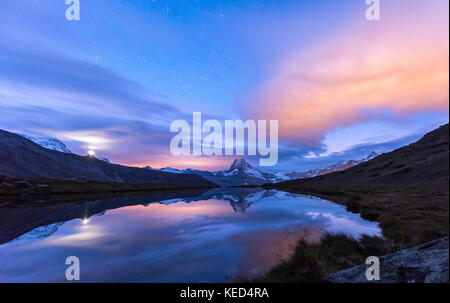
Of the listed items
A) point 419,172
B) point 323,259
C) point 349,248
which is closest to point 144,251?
point 323,259

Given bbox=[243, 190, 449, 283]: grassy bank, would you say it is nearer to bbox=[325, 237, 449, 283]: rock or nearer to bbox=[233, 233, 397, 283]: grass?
bbox=[233, 233, 397, 283]: grass

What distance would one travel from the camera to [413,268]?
26.8ft

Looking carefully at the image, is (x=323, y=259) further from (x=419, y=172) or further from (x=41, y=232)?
(x=41, y=232)

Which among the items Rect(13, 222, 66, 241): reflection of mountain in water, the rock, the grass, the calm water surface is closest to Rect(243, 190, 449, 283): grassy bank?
the grass

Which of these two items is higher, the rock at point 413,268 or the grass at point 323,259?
the rock at point 413,268

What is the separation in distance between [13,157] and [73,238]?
215 meters

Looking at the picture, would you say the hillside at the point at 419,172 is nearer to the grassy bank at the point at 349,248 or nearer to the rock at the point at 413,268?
the grassy bank at the point at 349,248

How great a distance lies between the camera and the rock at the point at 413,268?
24.1 ft

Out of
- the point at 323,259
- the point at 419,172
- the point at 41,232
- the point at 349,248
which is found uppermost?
the point at 419,172

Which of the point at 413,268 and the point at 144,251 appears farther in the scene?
the point at 144,251

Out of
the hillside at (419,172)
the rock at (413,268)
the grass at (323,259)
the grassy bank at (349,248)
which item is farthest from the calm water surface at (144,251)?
the hillside at (419,172)
